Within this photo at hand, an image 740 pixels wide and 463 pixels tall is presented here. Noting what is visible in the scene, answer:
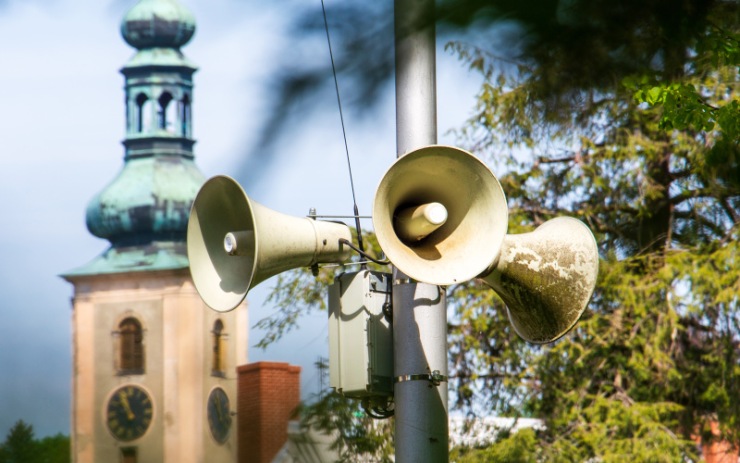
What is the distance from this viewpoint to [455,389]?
11555mm

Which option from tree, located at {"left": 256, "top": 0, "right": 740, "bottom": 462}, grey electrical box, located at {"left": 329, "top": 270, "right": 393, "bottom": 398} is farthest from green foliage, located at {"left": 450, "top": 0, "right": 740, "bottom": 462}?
grey electrical box, located at {"left": 329, "top": 270, "right": 393, "bottom": 398}

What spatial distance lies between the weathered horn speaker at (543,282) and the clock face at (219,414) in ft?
2.96

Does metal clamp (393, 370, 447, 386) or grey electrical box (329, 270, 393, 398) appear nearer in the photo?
metal clamp (393, 370, 447, 386)

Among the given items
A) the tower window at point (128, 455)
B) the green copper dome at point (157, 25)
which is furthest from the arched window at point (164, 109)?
the tower window at point (128, 455)

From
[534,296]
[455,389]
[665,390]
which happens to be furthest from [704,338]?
[534,296]

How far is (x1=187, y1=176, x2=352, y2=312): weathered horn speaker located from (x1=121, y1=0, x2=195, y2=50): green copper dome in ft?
8.19

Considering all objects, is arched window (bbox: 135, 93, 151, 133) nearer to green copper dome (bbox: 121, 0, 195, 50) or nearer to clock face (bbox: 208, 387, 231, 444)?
green copper dome (bbox: 121, 0, 195, 50)

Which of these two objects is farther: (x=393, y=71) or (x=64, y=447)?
(x=64, y=447)

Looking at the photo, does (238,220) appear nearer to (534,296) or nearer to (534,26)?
(534,296)

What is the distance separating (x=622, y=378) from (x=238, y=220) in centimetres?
854

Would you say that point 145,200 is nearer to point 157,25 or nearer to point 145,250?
point 145,250

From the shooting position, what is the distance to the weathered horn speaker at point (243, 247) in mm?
3725

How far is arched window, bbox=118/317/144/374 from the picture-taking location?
2.61 metres

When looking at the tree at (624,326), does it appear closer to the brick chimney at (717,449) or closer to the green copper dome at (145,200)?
the brick chimney at (717,449)
